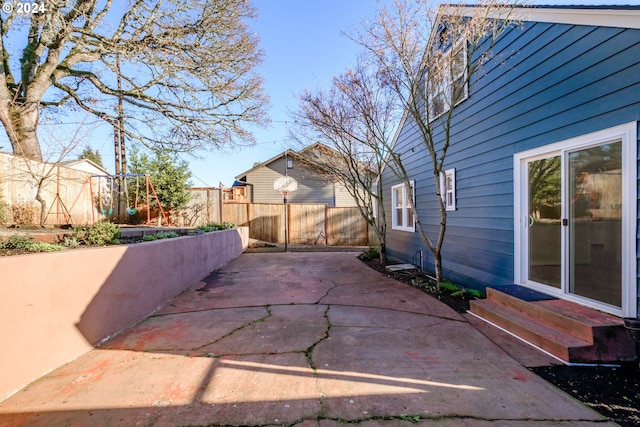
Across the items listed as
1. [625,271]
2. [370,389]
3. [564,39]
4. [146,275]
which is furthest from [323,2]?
[370,389]

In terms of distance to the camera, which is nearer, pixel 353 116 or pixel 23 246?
pixel 23 246

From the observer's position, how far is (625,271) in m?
2.73

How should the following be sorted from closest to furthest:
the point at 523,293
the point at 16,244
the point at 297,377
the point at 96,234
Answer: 1. the point at 297,377
2. the point at 16,244
3. the point at 523,293
4. the point at 96,234

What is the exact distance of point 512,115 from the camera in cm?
423

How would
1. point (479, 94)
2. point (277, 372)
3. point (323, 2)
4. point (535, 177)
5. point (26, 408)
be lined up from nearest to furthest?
point (26, 408)
point (277, 372)
point (535, 177)
point (479, 94)
point (323, 2)

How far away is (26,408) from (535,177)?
217 inches

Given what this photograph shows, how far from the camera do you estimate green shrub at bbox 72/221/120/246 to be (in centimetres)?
387

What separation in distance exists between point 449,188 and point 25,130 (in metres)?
9.83

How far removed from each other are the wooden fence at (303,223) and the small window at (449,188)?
7.26 meters

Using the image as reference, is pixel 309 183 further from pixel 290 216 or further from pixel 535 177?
pixel 535 177

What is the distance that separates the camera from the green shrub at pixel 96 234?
12.7ft

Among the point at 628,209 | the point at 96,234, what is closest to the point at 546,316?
the point at 628,209

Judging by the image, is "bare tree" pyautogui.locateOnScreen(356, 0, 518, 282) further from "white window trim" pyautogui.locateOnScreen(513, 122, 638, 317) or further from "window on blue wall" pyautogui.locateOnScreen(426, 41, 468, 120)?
"white window trim" pyautogui.locateOnScreen(513, 122, 638, 317)

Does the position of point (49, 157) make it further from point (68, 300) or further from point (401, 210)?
point (401, 210)
